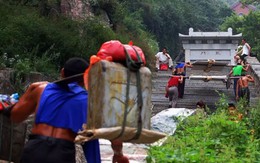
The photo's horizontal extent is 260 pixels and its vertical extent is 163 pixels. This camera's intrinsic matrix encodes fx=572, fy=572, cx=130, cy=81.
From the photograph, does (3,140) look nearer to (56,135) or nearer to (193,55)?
(56,135)

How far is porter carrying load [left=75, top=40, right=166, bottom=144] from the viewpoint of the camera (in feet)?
13.0

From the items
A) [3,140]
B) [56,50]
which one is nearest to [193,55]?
[56,50]

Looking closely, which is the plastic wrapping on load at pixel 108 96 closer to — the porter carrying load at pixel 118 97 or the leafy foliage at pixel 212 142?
the porter carrying load at pixel 118 97

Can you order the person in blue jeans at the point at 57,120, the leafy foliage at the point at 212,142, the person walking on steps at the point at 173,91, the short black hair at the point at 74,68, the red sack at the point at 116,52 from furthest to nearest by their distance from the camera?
the person walking on steps at the point at 173,91 → the leafy foliage at the point at 212,142 → the short black hair at the point at 74,68 → the person in blue jeans at the point at 57,120 → the red sack at the point at 116,52

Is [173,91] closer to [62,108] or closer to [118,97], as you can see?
[62,108]

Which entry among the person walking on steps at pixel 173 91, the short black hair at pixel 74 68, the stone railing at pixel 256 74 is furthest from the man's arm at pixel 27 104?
the stone railing at pixel 256 74

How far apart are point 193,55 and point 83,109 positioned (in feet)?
75.9

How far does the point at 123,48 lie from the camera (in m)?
4.15

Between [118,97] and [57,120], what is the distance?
601mm

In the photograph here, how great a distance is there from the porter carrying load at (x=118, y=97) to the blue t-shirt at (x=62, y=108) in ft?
0.84

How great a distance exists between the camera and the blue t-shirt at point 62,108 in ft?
14.2

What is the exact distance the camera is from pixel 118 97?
4.01 m

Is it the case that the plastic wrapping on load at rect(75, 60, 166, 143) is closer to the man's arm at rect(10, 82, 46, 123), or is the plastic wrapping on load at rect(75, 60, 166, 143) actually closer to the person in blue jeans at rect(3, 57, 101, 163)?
the person in blue jeans at rect(3, 57, 101, 163)

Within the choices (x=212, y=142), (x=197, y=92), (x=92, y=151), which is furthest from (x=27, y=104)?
(x=197, y=92)
